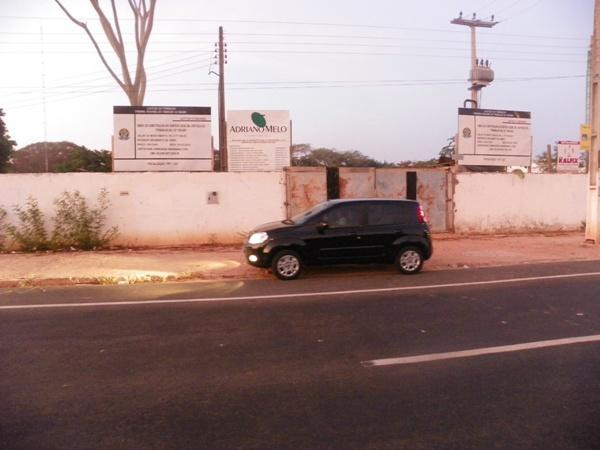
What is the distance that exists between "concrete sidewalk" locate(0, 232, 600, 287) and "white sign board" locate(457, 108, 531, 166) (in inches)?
136

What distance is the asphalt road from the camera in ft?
12.4

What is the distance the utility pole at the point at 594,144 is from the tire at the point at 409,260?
7.58 m

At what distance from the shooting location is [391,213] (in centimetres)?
1069

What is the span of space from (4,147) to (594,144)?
27006 millimetres

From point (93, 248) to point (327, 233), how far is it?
706cm

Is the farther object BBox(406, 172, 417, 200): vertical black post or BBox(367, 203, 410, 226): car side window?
BBox(406, 172, 417, 200): vertical black post

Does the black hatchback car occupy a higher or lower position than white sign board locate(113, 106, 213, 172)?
lower

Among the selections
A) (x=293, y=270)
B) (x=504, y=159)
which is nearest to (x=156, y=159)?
(x=293, y=270)

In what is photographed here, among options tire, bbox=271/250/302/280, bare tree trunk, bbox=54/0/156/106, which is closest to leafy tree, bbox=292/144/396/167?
bare tree trunk, bbox=54/0/156/106

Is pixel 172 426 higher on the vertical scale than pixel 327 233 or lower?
lower

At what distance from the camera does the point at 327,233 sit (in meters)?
10.1

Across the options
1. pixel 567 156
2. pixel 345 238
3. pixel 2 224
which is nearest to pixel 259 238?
pixel 345 238

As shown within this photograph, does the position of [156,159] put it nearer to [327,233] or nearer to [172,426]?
[327,233]

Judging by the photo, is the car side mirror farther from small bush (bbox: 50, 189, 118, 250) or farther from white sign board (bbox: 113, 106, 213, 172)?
small bush (bbox: 50, 189, 118, 250)
